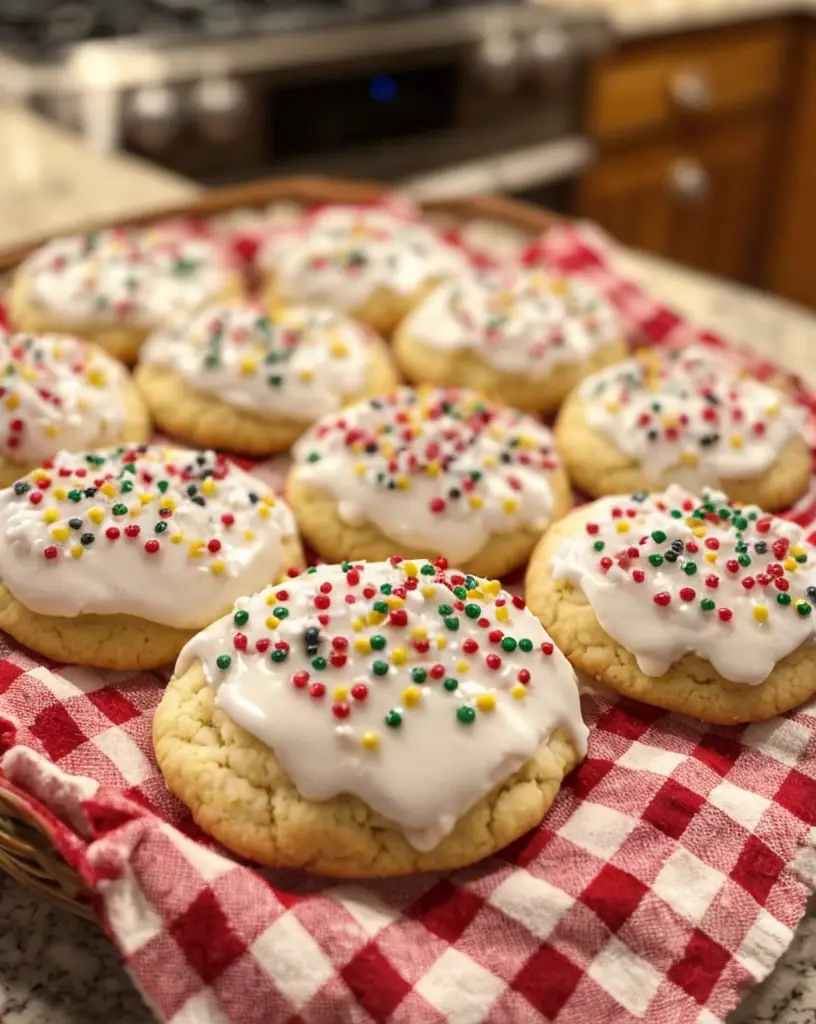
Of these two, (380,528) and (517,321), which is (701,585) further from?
(517,321)

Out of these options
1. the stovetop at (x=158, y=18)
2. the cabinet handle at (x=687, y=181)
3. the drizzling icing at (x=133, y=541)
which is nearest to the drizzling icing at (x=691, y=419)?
the drizzling icing at (x=133, y=541)

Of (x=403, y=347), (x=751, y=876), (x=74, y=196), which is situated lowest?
(x=751, y=876)

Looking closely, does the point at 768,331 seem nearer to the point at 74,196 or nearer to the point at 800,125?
the point at 74,196

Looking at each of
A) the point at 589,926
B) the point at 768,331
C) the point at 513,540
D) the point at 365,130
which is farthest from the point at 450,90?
the point at 589,926

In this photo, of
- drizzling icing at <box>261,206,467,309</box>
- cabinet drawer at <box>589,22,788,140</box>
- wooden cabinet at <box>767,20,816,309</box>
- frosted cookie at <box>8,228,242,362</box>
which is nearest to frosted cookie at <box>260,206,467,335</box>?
drizzling icing at <box>261,206,467,309</box>

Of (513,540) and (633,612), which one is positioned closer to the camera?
(633,612)

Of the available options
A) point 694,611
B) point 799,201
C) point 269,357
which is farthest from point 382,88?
point 694,611

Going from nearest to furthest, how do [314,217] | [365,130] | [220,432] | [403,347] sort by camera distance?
[220,432] → [403,347] → [314,217] → [365,130]

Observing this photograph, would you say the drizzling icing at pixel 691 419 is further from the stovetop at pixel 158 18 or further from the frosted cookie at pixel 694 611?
the stovetop at pixel 158 18
